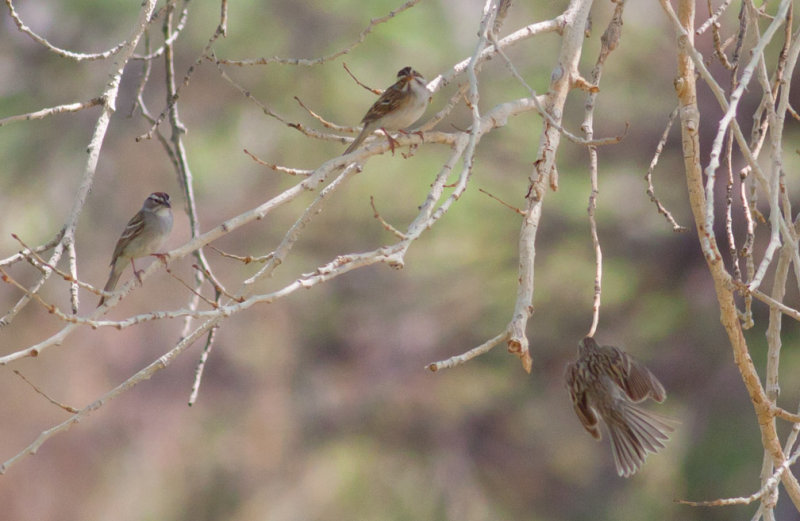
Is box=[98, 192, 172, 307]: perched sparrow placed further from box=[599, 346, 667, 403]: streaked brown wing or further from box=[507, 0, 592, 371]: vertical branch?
box=[599, 346, 667, 403]: streaked brown wing

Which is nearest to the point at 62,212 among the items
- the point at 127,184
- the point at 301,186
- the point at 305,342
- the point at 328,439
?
the point at 127,184

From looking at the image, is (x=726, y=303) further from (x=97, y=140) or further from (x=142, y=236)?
(x=142, y=236)

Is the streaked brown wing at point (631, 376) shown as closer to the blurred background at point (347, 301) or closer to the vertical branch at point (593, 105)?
the vertical branch at point (593, 105)

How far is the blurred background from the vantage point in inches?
244

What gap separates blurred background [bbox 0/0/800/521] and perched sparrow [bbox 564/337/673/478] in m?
3.43

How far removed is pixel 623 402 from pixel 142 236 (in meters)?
1.89

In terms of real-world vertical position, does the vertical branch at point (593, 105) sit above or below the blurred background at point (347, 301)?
below

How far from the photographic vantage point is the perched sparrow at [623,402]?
8.61 ft

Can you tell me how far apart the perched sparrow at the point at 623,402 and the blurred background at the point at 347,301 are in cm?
343

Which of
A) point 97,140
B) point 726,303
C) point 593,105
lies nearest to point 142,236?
point 97,140

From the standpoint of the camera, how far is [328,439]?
6625 millimetres

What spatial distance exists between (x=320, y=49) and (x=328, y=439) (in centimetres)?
284

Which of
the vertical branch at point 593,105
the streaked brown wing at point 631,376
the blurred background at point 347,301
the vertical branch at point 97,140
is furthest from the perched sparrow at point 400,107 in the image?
the blurred background at point 347,301

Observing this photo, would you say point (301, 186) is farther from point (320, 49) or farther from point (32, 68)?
point (32, 68)
